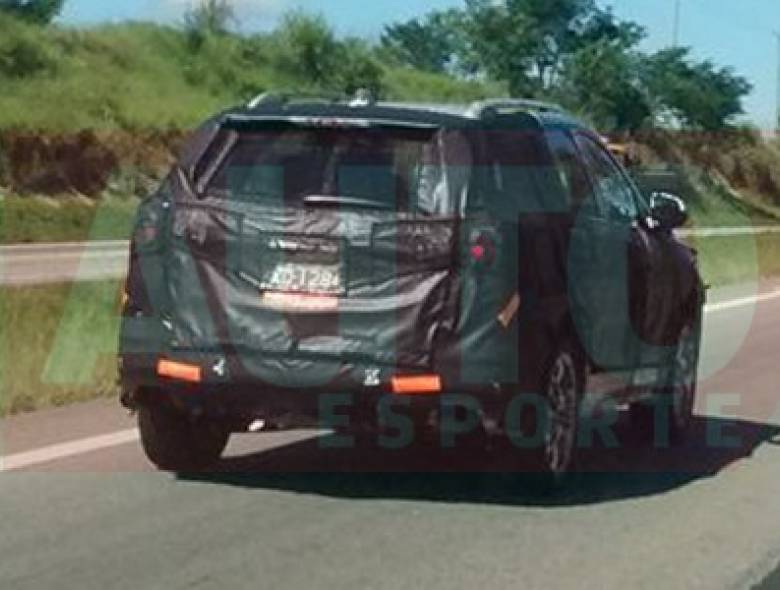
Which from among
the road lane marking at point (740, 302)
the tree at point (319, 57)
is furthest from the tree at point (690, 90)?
the road lane marking at point (740, 302)

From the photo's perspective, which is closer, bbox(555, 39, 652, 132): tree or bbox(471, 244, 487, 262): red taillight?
bbox(471, 244, 487, 262): red taillight

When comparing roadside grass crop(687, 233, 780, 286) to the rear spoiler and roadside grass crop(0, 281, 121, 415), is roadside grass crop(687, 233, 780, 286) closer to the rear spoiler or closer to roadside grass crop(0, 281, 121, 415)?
roadside grass crop(0, 281, 121, 415)

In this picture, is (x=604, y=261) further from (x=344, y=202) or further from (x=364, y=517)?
(x=364, y=517)

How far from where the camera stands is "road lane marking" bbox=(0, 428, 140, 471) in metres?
10.4

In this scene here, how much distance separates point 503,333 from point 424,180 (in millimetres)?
827

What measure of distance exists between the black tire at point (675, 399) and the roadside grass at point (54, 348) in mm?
3609

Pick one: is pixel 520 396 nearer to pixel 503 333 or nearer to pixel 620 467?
pixel 503 333

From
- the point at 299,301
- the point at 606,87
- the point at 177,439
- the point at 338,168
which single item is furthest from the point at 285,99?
the point at 606,87

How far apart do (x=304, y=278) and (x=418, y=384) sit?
74 cm

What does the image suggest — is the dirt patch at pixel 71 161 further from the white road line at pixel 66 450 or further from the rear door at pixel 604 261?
the rear door at pixel 604 261

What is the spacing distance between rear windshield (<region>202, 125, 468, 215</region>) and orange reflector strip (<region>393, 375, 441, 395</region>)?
2.58 feet

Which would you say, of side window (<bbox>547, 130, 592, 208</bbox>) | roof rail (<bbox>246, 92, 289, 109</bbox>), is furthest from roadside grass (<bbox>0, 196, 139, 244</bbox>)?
roof rail (<bbox>246, 92, 289, 109</bbox>)

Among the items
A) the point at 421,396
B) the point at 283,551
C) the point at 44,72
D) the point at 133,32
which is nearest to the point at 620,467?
the point at 421,396

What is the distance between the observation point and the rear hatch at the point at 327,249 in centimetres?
928
